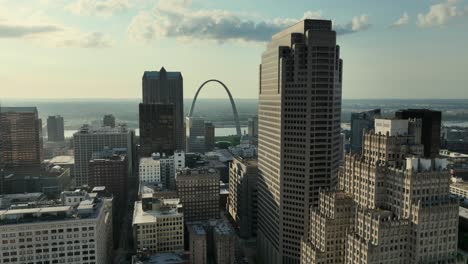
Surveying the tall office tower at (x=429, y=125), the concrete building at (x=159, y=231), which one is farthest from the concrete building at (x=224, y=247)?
the tall office tower at (x=429, y=125)

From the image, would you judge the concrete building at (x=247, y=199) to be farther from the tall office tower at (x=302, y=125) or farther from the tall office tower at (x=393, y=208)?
the tall office tower at (x=393, y=208)

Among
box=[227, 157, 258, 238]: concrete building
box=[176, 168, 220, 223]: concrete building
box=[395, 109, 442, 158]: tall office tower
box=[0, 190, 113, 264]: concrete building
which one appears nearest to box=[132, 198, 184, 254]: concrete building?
box=[176, 168, 220, 223]: concrete building

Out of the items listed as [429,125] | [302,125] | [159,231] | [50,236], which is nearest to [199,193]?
[159,231]

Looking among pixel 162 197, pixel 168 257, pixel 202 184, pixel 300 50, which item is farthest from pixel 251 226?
pixel 300 50

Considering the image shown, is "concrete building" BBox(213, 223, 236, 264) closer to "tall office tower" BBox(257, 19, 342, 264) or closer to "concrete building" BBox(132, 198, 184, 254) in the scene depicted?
"concrete building" BBox(132, 198, 184, 254)

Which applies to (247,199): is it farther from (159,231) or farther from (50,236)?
(50,236)

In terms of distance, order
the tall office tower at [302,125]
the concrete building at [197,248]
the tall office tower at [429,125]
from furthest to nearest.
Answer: the tall office tower at [429,125] < the concrete building at [197,248] < the tall office tower at [302,125]
